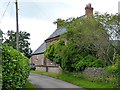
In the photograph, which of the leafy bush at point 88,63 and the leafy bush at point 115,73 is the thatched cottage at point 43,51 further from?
the leafy bush at point 115,73

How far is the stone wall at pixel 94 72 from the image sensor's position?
28.9m

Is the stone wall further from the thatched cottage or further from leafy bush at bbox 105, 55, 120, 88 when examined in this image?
the thatched cottage

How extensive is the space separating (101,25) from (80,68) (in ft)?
18.6

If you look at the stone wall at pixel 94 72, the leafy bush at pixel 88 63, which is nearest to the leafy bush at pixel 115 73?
the stone wall at pixel 94 72

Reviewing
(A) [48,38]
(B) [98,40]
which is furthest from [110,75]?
(A) [48,38]

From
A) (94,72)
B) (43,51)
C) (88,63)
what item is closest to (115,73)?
(94,72)

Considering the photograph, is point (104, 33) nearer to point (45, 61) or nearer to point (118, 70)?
point (118, 70)

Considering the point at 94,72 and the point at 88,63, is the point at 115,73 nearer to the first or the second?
the point at 94,72

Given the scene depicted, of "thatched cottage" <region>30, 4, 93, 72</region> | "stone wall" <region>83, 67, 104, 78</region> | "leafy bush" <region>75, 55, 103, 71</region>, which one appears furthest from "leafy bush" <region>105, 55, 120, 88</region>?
"thatched cottage" <region>30, 4, 93, 72</region>

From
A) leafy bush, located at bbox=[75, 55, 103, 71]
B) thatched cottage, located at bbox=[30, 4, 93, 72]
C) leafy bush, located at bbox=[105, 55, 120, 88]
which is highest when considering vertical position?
thatched cottage, located at bbox=[30, 4, 93, 72]

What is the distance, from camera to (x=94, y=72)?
30.2 meters

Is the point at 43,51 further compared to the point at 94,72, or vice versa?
the point at 43,51

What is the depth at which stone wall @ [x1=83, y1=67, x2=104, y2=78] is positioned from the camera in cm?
2891

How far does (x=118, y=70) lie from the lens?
23281 mm
